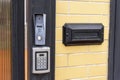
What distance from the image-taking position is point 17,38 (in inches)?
56.4

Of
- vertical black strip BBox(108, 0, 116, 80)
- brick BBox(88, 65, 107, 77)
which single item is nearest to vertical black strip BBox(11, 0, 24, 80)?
brick BBox(88, 65, 107, 77)

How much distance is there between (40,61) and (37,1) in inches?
12.4

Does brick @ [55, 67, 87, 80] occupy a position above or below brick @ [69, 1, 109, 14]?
below

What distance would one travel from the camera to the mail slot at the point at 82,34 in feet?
4.74

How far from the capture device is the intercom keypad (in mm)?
1337

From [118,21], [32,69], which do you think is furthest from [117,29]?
[32,69]

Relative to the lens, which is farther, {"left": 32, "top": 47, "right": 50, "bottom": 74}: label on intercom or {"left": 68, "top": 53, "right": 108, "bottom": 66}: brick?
{"left": 68, "top": 53, "right": 108, "bottom": 66}: brick

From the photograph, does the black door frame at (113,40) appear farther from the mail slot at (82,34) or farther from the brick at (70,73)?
the brick at (70,73)

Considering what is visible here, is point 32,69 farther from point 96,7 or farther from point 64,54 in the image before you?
point 96,7

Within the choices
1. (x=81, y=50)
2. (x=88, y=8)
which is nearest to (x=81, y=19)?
(x=88, y=8)

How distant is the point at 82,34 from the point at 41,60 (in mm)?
303

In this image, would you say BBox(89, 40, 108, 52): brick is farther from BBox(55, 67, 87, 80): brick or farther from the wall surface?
BBox(55, 67, 87, 80): brick

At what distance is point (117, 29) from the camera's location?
160 cm

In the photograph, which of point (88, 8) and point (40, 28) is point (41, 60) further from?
point (88, 8)
